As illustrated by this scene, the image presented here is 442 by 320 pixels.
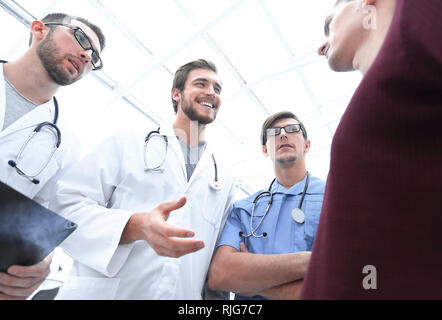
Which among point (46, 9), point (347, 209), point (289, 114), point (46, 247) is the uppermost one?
point (46, 9)

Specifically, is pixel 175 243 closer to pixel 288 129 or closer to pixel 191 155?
pixel 191 155

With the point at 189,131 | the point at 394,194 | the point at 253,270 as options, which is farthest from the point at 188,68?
the point at 394,194

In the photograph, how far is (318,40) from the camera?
4.19 metres

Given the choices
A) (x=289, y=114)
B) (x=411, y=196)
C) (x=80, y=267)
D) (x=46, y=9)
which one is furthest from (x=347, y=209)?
(x=46, y=9)

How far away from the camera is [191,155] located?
3.50ft

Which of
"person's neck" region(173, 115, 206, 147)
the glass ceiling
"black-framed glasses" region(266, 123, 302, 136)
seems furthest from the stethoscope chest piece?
the glass ceiling

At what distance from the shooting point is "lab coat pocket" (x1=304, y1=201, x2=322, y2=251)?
0.85m

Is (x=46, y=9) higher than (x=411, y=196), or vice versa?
(x=46, y=9)

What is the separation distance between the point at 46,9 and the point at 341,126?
368cm

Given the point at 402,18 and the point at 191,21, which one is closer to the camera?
the point at 402,18

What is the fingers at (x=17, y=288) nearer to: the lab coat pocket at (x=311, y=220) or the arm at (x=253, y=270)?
the arm at (x=253, y=270)

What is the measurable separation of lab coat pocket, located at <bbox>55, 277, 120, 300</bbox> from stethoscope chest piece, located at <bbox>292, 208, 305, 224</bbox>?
1.97 ft

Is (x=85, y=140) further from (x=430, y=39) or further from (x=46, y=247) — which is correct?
(x=430, y=39)

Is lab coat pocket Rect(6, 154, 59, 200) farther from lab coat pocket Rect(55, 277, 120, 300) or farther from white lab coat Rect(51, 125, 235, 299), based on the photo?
lab coat pocket Rect(55, 277, 120, 300)
